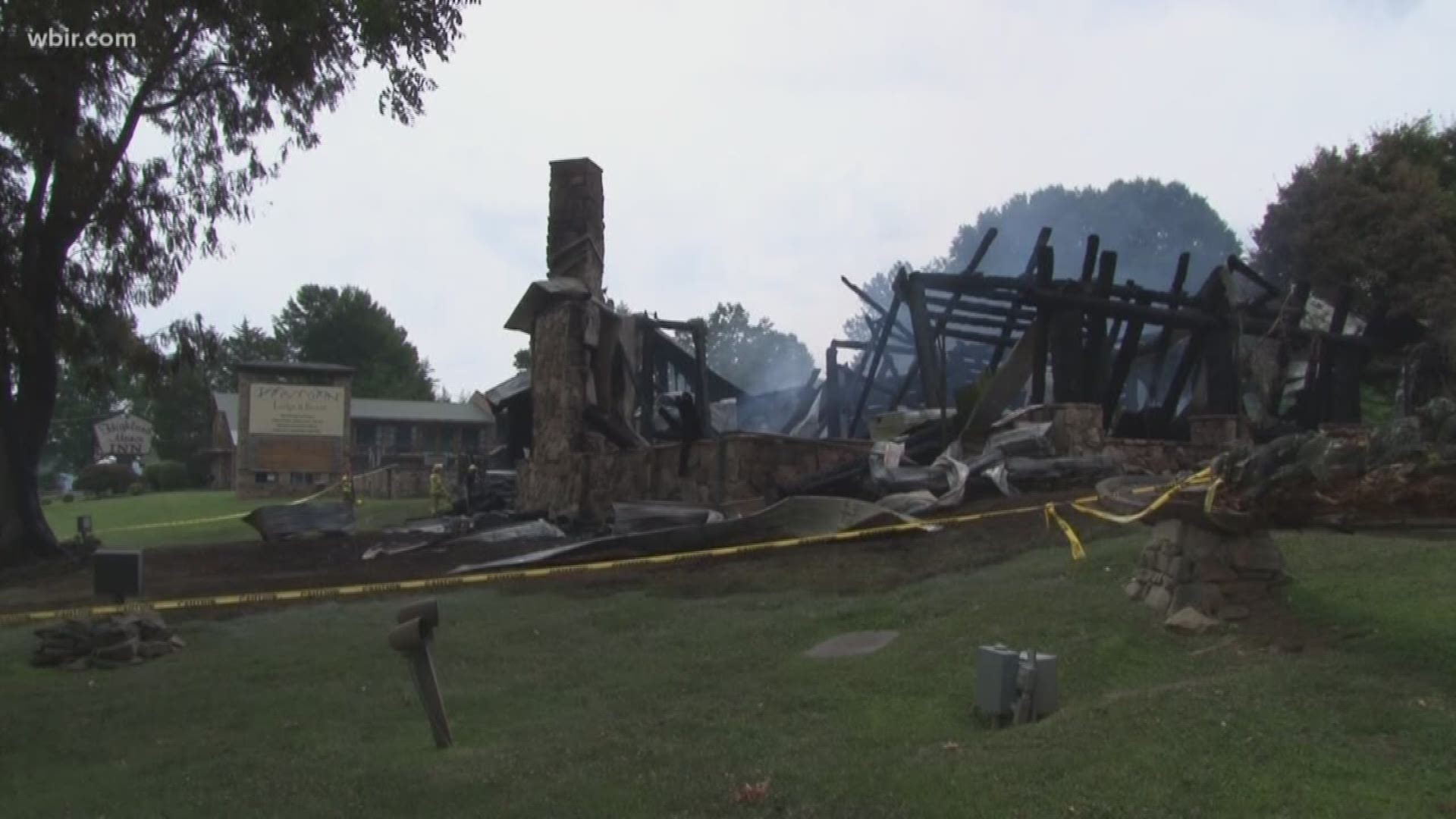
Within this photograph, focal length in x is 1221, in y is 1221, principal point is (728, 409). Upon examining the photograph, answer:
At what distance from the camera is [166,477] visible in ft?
170

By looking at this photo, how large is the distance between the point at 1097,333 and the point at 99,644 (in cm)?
1351

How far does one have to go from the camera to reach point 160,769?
252 inches

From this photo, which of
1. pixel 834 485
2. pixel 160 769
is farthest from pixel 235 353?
pixel 160 769

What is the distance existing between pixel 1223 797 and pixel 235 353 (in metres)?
85.1

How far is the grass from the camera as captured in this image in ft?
77.8

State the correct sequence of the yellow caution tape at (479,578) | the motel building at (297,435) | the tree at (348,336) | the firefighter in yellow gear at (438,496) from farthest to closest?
the tree at (348,336) → the motel building at (297,435) → the firefighter in yellow gear at (438,496) → the yellow caution tape at (479,578)

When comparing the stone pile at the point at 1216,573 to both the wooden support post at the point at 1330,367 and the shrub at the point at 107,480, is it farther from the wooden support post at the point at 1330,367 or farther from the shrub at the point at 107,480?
the shrub at the point at 107,480

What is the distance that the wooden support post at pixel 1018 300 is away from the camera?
57.4 feet

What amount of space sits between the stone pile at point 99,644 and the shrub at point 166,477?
45.4 meters

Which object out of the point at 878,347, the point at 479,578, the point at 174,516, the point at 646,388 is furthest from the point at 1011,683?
the point at 174,516

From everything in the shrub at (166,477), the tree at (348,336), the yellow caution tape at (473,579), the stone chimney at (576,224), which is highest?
the tree at (348,336)

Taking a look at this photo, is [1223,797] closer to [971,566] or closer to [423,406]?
[971,566]

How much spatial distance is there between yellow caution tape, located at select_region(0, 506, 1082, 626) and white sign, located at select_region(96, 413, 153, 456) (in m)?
42.6

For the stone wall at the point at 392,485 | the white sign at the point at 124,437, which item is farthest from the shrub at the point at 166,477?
the stone wall at the point at 392,485
